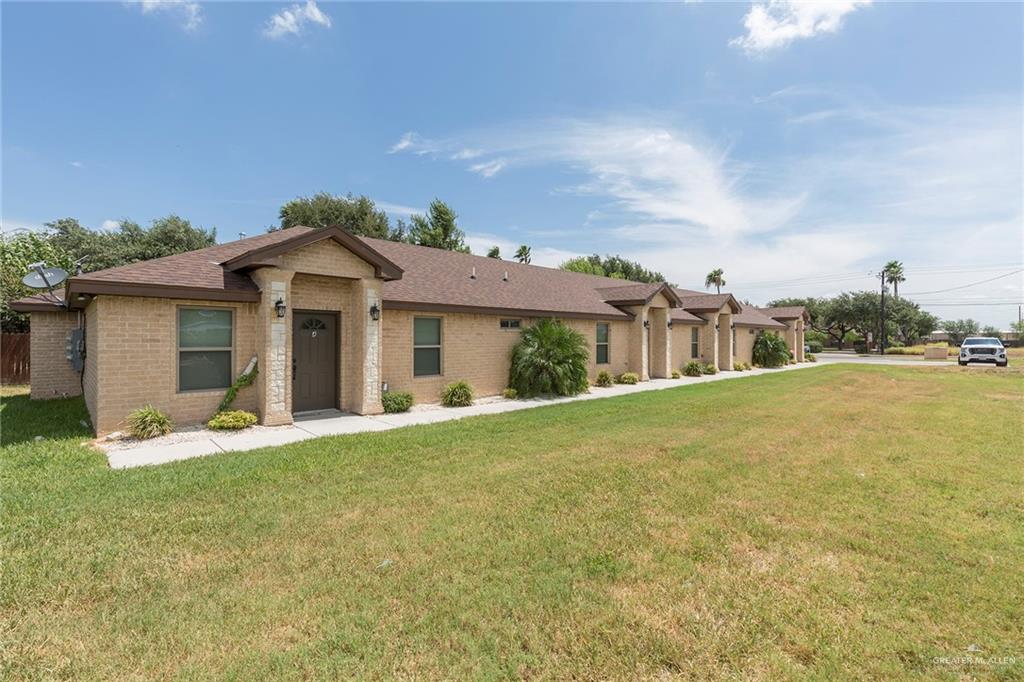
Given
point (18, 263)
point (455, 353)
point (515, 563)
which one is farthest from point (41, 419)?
point (18, 263)

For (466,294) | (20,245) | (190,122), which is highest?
(190,122)

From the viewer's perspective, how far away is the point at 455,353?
13172 mm

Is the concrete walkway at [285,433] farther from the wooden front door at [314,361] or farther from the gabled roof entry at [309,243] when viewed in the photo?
the gabled roof entry at [309,243]

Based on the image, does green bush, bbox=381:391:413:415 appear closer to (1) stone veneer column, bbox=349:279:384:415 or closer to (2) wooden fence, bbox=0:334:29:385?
(1) stone veneer column, bbox=349:279:384:415

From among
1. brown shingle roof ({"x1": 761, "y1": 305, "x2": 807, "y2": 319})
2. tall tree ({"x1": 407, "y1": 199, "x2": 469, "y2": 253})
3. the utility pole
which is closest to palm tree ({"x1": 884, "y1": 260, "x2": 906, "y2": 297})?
the utility pole

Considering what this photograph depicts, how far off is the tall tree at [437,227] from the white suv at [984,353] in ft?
121

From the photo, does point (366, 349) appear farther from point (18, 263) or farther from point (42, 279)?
point (18, 263)

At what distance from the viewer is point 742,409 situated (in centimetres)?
1128

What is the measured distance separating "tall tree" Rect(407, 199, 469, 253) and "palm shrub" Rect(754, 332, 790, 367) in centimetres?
2498

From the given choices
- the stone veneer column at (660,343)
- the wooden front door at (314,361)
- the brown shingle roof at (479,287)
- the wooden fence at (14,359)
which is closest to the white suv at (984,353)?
the stone veneer column at (660,343)

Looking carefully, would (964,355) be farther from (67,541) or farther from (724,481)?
(67,541)

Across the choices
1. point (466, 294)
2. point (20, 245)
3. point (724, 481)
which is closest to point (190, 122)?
point (466, 294)

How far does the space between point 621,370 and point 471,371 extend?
8.21 metres

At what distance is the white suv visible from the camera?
2711 centimetres
